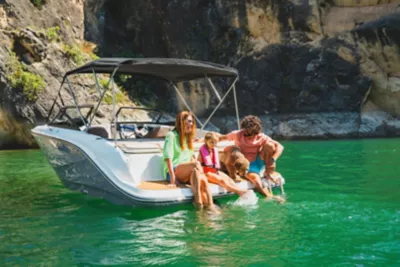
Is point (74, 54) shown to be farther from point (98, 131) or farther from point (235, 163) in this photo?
point (235, 163)

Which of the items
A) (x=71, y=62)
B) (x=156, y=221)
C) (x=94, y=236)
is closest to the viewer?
(x=94, y=236)

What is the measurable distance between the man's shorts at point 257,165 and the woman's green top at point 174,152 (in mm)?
1055

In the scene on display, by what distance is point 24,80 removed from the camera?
20516mm

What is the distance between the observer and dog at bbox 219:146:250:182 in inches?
252

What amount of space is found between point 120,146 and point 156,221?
134 cm

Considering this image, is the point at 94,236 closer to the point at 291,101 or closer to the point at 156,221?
the point at 156,221

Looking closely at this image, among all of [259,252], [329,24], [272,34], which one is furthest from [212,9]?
[259,252]

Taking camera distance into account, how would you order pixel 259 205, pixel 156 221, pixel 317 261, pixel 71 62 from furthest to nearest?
pixel 71 62 < pixel 259 205 < pixel 156 221 < pixel 317 261

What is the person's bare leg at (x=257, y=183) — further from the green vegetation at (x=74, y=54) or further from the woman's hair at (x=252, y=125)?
the green vegetation at (x=74, y=54)

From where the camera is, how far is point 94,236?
4.73 meters

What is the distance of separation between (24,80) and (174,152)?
53.9 feet

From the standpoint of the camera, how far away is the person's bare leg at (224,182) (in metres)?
6.10

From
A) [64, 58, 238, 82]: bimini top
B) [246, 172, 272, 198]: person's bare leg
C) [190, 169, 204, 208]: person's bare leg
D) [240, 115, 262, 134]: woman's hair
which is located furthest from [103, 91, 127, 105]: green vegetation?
[190, 169, 204, 208]: person's bare leg

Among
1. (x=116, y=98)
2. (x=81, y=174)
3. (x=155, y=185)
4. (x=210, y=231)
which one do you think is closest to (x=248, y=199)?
(x=155, y=185)
